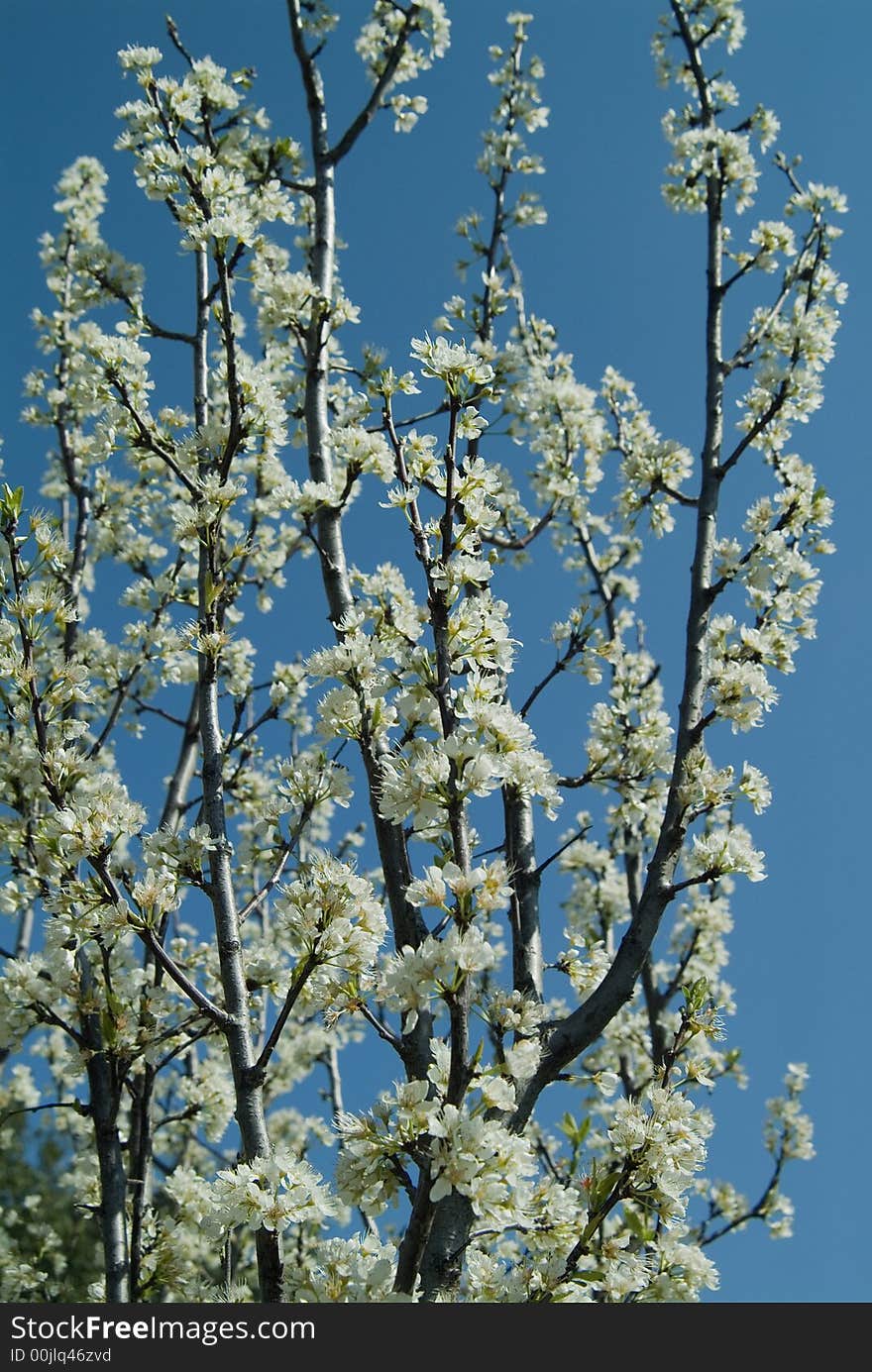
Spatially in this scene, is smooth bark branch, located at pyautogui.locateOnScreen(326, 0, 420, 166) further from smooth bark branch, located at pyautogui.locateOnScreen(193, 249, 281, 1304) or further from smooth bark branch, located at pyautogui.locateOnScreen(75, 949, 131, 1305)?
smooth bark branch, located at pyautogui.locateOnScreen(75, 949, 131, 1305)

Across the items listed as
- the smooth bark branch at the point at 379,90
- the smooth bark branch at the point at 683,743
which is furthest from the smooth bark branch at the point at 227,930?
the smooth bark branch at the point at 379,90

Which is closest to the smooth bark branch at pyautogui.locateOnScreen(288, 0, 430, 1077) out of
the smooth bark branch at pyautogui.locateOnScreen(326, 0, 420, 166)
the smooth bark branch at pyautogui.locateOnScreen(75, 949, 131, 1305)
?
the smooth bark branch at pyautogui.locateOnScreen(326, 0, 420, 166)

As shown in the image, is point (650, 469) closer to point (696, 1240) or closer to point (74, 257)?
point (74, 257)

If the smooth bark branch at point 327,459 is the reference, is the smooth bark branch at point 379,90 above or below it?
above

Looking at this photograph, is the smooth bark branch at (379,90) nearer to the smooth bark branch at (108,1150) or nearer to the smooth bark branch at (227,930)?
the smooth bark branch at (227,930)

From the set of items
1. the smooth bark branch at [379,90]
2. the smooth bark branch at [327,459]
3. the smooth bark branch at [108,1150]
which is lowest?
the smooth bark branch at [108,1150]

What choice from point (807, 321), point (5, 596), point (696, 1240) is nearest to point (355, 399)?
point (5, 596)

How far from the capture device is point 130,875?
3713 millimetres

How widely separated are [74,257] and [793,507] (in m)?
4.34

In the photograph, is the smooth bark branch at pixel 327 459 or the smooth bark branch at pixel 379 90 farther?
the smooth bark branch at pixel 379 90

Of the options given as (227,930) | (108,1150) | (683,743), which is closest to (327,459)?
(683,743)

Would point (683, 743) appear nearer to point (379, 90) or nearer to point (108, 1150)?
point (108, 1150)

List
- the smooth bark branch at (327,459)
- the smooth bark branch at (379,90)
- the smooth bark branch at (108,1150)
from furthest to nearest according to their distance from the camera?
1. the smooth bark branch at (379,90)
2. the smooth bark branch at (108,1150)
3. the smooth bark branch at (327,459)

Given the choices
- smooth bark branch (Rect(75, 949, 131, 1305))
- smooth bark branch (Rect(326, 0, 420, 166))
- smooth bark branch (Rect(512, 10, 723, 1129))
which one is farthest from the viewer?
smooth bark branch (Rect(326, 0, 420, 166))
